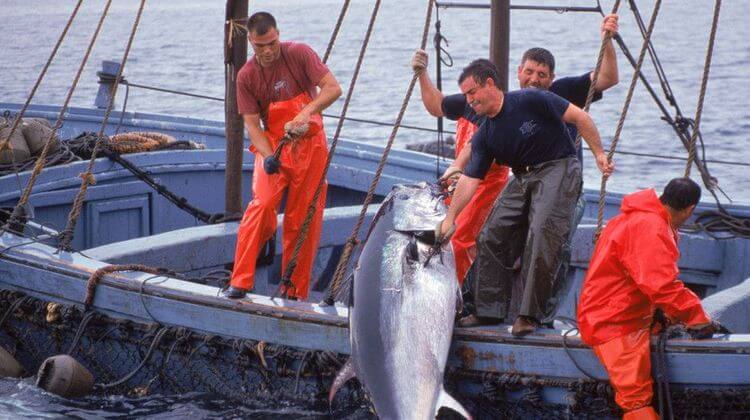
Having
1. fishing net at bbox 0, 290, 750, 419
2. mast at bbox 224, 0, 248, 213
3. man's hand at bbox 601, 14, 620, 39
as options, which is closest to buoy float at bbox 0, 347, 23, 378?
fishing net at bbox 0, 290, 750, 419

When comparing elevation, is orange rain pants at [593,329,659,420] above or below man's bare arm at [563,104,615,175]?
below

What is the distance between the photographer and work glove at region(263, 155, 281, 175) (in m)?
7.68

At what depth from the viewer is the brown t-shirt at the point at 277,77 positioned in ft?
26.1

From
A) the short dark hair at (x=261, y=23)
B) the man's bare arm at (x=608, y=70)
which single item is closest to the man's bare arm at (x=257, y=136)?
the short dark hair at (x=261, y=23)

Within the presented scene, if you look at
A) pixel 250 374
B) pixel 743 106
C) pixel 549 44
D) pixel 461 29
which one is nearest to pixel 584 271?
pixel 250 374

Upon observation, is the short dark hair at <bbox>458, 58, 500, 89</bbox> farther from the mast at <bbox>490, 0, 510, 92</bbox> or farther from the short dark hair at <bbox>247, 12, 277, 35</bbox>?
the mast at <bbox>490, 0, 510, 92</bbox>

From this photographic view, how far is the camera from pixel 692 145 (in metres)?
6.77

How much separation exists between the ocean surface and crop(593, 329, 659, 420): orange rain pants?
223cm

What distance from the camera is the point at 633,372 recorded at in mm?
5922

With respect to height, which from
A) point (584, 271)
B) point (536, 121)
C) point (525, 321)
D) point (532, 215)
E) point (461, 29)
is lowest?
point (461, 29)

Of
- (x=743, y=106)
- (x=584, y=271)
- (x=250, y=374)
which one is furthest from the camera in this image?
(x=743, y=106)

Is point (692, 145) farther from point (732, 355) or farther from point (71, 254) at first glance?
point (71, 254)

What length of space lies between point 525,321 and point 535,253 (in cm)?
39

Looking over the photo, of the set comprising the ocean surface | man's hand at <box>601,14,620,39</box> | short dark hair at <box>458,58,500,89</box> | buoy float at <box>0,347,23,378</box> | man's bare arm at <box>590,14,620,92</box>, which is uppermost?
man's hand at <box>601,14,620,39</box>
